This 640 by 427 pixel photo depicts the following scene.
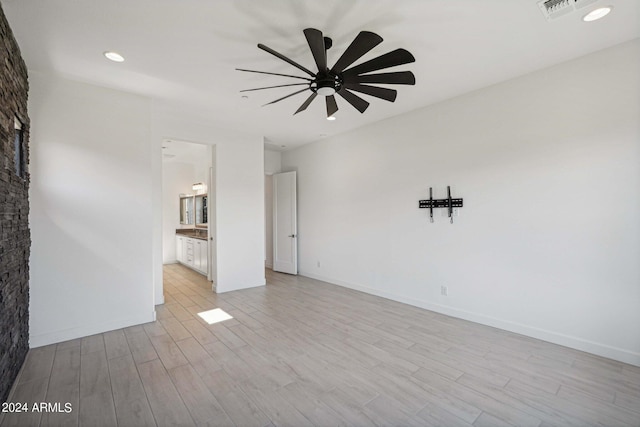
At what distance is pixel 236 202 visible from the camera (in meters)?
5.32

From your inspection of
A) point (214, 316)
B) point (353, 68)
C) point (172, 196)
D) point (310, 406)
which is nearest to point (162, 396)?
point (310, 406)

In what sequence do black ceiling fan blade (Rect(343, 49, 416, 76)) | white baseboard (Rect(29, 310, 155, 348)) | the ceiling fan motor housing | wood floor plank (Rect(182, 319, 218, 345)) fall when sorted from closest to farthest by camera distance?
1. black ceiling fan blade (Rect(343, 49, 416, 76))
2. the ceiling fan motor housing
3. white baseboard (Rect(29, 310, 155, 348))
4. wood floor plank (Rect(182, 319, 218, 345))

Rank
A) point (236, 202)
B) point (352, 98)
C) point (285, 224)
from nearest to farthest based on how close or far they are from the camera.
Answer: point (352, 98)
point (236, 202)
point (285, 224)

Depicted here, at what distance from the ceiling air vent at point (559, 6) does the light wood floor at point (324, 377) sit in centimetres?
297

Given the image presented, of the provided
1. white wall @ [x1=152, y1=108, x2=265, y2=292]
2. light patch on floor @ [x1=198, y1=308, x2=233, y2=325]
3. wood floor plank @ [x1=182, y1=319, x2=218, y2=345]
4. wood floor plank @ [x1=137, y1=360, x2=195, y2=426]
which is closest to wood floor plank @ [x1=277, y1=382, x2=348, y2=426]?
wood floor plank @ [x1=137, y1=360, x2=195, y2=426]

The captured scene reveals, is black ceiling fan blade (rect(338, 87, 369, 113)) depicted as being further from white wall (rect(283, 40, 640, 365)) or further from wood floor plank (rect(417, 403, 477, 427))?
wood floor plank (rect(417, 403, 477, 427))

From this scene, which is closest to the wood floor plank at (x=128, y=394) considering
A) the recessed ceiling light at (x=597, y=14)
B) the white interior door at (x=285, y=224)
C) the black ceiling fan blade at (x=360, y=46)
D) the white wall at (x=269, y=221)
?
the black ceiling fan blade at (x=360, y=46)

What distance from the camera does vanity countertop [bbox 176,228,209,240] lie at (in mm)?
7016

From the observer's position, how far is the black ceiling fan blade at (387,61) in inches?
81.8

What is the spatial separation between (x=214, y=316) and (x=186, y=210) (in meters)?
5.14

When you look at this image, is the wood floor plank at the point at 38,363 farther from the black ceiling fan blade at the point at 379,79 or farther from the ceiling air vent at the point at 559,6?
the ceiling air vent at the point at 559,6

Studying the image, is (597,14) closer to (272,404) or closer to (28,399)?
(272,404)

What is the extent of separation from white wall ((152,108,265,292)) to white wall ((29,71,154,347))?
1.22 m

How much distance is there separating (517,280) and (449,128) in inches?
82.5
